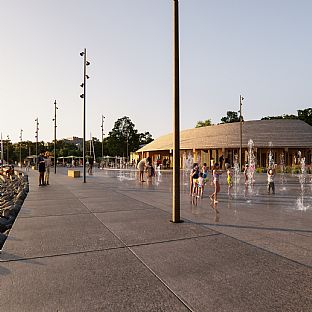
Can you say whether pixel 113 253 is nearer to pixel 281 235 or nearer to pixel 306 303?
pixel 306 303

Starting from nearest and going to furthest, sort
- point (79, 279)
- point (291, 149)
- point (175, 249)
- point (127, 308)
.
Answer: point (127, 308) < point (79, 279) < point (175, 249) < point (291, 149)

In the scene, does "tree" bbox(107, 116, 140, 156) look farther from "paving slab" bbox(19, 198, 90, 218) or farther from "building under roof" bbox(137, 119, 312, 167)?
"paving slab" bbox(19, 198, 90, 218)

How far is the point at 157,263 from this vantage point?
4379 millimetres

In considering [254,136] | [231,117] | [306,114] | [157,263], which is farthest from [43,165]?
[231,117]

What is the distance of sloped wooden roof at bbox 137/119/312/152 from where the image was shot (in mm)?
40688

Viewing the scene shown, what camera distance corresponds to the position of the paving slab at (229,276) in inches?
126

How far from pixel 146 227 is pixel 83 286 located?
3051mm

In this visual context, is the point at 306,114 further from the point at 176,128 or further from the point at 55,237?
the point at 55,237

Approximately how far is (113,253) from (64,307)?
5.66 feet

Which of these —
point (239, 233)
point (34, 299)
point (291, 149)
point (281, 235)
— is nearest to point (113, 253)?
point (34, 299)

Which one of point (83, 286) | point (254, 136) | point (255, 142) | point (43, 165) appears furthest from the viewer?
point (254, 136)

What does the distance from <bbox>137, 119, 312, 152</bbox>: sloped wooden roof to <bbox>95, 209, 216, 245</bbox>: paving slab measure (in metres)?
33.8

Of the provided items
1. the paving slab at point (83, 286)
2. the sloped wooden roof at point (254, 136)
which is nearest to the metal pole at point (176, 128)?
the paving slab at point (83, 286)

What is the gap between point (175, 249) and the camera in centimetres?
502
